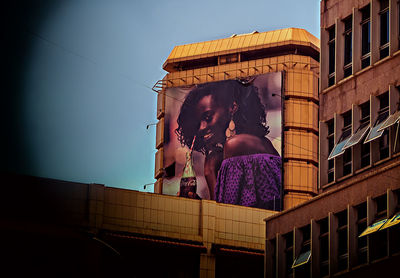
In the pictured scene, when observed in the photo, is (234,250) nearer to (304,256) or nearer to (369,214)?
(304,256)

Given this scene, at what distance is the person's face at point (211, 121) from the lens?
9381 centimetres

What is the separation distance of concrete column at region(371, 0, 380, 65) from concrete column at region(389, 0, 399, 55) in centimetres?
133

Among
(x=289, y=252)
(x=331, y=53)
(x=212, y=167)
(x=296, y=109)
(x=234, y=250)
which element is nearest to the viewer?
(x=289, y=252)

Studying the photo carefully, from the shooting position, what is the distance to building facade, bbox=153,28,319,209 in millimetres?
90562

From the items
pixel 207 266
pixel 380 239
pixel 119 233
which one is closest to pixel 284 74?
pixel 207 266

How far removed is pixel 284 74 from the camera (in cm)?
9281

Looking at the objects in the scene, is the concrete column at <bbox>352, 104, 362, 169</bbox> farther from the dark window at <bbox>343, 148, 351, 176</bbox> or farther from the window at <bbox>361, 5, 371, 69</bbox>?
the window at <bbox>361, 5, 371, 69</bbox>

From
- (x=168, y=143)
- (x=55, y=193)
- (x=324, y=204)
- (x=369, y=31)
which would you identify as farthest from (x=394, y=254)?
(x=168, y=143)

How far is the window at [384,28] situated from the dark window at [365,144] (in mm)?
2530

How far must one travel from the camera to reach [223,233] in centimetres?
7200

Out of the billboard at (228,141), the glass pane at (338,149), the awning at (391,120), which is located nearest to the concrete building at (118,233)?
the billboard at (228,141)

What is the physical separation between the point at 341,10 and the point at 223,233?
957 inches

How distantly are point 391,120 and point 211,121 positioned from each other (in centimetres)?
4942

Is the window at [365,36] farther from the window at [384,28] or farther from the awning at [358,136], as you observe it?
the awning at [358,136]
